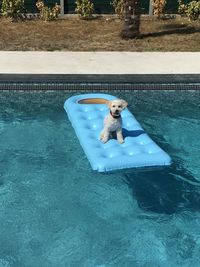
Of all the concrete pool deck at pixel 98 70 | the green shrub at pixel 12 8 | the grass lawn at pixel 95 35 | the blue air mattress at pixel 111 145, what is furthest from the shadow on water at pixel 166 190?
the green shrub at pixel 12 8

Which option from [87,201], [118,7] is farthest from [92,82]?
[118,7]

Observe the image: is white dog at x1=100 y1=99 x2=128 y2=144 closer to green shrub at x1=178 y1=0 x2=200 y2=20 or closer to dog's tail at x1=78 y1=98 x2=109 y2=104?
dog's tail at x1=78 y1=98 x2=109 y2=104

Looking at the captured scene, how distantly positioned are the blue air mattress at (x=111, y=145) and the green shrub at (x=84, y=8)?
27.5ft

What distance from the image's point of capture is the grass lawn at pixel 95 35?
47.5 ft

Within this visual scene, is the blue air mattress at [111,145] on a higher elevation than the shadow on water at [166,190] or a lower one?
higher

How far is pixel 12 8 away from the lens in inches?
685

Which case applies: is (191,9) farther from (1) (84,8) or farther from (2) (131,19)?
(1) (84,8)

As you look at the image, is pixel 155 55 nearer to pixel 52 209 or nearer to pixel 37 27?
pixel 37 27

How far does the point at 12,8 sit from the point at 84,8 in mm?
2489

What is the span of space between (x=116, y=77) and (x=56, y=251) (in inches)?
241

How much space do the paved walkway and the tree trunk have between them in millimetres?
1356

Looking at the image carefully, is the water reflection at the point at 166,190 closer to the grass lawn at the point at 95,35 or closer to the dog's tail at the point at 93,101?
the dog's tail at the point at 93,101

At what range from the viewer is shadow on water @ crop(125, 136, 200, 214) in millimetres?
7852

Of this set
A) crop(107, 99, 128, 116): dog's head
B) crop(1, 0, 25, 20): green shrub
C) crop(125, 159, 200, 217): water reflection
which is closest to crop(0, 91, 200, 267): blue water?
crop(125, 159, 200, 217): water reflection
